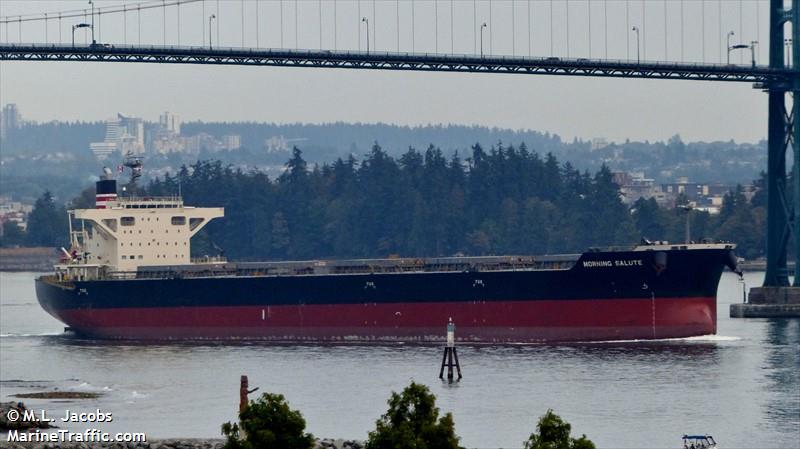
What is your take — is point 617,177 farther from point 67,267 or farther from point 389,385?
point 389,385

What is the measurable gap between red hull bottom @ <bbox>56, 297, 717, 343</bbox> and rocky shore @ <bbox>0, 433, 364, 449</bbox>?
15.5 metres

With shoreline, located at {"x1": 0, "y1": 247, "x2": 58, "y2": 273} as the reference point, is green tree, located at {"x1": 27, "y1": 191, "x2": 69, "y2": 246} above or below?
above

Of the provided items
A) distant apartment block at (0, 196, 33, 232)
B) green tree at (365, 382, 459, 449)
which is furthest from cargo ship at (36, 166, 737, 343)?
distant apartment block at (0, 196, 33, 232)

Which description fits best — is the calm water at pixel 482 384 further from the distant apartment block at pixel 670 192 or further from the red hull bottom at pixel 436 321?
the distant apartment block at pixel 670 192

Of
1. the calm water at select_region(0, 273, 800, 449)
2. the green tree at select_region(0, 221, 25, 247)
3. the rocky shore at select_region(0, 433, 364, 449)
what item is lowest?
the calm water at select_region(0, 273, 800, 449)

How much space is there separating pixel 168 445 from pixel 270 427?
387 centimetres

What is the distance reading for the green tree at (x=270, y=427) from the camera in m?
21.9

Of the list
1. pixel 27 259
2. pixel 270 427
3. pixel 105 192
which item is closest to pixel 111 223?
pixel 105 192

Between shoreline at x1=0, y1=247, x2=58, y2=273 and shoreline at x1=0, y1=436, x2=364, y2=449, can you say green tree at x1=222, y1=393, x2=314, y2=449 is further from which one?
shoreline at x1=0, y1=247, x2=58, y2=273

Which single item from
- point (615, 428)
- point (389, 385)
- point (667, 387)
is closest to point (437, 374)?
point (389, 385)

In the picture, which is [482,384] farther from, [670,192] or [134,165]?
[670,192]

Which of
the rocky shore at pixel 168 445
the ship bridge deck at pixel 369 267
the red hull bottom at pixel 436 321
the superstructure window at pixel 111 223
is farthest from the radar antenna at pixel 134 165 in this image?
the rocky shore at pixel 168 445

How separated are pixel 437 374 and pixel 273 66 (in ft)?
63.0

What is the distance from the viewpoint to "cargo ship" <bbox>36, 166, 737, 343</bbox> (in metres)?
41.2
